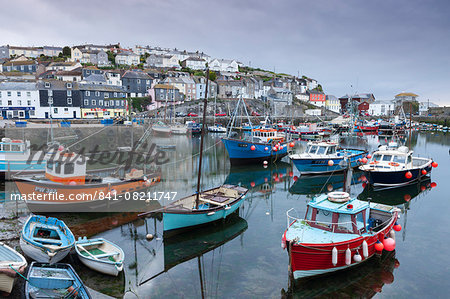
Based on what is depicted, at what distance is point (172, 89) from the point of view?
78.4 metres

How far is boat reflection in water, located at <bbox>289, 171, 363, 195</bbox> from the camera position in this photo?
2303 cm

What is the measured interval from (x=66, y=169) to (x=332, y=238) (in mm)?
13592

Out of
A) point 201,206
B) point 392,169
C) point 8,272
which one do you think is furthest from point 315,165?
point 8,272

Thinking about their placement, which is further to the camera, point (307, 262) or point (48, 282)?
point (307, 262)

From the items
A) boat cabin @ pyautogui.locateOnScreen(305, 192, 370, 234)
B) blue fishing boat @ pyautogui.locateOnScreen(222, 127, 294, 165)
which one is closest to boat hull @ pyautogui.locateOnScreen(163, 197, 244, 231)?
boat cabin @ pyautogui.locateOnScreen(305, 192, 370, 234)

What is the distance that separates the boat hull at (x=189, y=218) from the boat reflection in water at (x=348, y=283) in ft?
16.7

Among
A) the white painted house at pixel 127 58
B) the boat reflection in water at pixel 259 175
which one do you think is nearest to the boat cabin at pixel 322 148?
the boat reflection in water at pixel 259 175

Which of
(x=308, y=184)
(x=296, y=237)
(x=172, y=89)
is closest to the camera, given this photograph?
(x=296, y=237)

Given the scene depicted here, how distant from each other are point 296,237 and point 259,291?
2196mm

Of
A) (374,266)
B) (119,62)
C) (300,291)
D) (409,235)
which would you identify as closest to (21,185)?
(300,291)

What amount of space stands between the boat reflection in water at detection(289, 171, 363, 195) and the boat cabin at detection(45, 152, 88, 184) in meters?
14.3

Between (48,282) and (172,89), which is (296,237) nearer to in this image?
(48,282)

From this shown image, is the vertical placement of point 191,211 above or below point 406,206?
above

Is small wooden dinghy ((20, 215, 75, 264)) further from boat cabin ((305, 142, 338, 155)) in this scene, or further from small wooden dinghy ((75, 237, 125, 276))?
boat cabin ((305, 142, 338, 155))
